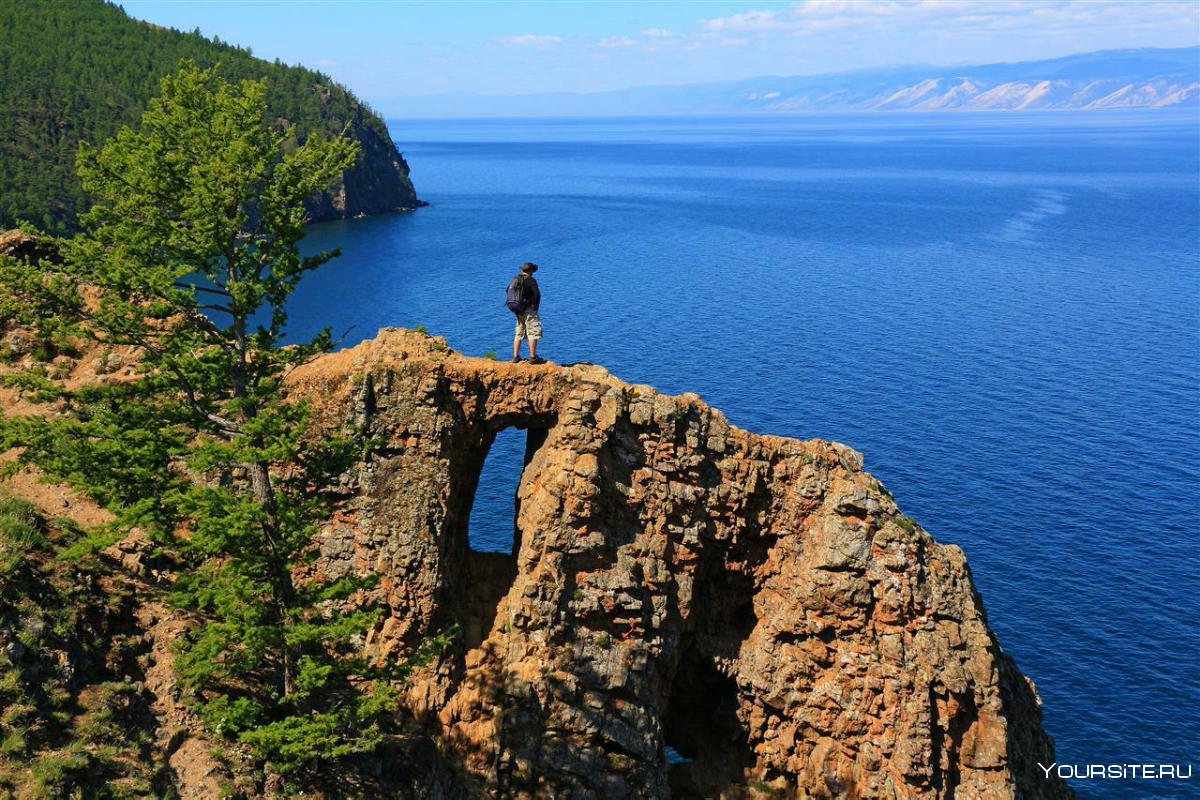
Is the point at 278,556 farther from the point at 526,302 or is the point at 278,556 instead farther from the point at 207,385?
the point at 526,302

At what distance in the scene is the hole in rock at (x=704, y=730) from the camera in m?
40.6

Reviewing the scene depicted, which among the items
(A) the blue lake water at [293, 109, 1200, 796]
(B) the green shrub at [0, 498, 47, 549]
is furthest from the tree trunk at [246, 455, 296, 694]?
(A) the blue lake water at [293, 109, 1200, 796]

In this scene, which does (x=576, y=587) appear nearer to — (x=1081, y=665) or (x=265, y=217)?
(x=265, y=217)

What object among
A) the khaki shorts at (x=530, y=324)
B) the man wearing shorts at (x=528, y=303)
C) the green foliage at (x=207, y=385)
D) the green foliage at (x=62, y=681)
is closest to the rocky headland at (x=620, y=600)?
the green foliage at (x=62, y=681)

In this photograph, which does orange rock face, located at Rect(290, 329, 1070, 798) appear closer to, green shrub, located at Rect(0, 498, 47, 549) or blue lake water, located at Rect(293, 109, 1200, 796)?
green shrub, located at Rect(0, 498, 47, 549)

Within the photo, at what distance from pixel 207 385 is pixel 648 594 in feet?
61.8

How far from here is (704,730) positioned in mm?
43531

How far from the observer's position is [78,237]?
26.4 meters

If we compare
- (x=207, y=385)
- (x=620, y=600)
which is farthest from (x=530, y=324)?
(x=207, y=385)

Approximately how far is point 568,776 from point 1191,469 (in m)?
81.4

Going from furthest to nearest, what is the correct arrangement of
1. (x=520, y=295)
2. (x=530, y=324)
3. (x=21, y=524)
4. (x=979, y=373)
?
(x=979, y=373) < (x=530, y=324) < (x=520, y=295) < (x=21, y=524)

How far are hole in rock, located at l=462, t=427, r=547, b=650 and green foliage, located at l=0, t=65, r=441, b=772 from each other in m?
8.29

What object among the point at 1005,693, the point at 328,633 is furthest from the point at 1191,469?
the point at 328,633

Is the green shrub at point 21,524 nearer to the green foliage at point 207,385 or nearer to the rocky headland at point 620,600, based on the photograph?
the rocky headland at point 620,600
